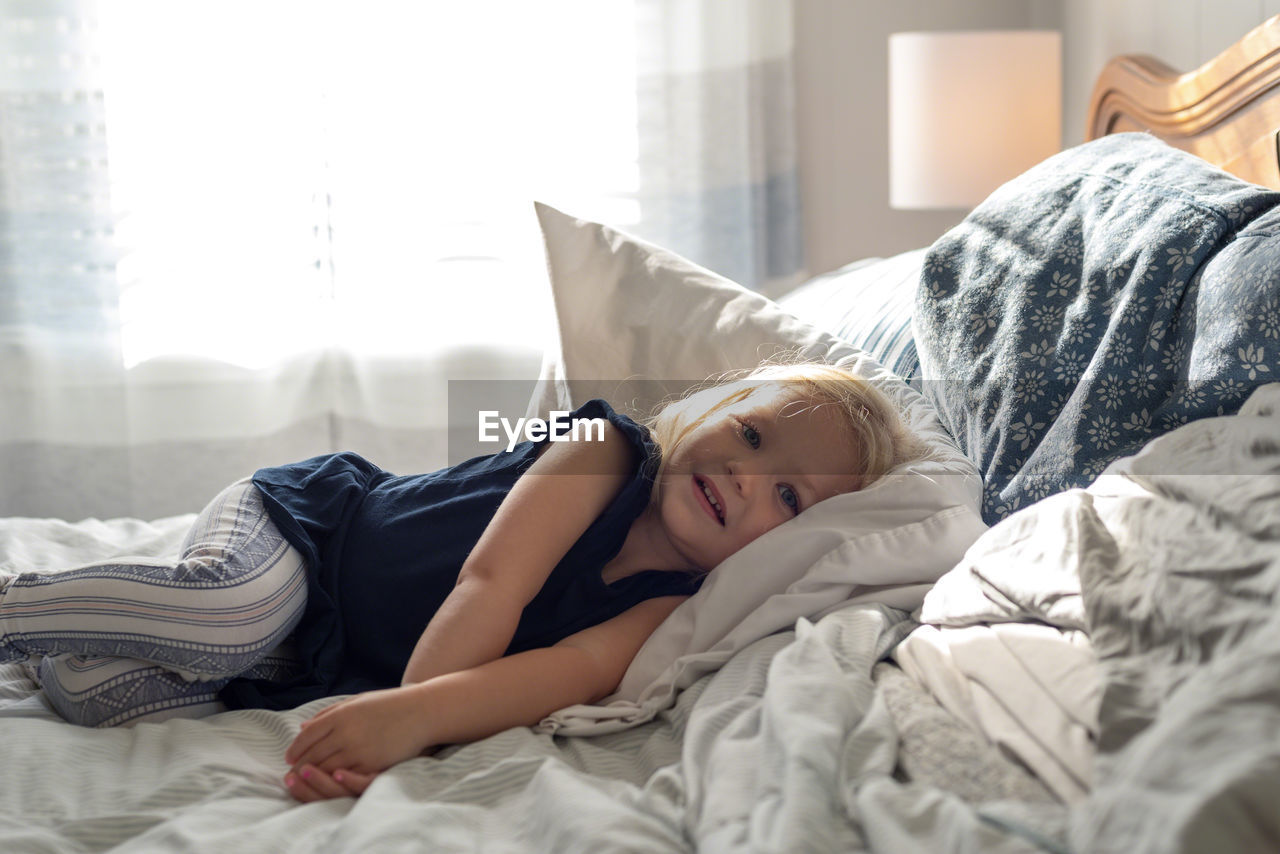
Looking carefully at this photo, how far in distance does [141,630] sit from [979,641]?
0.67 m

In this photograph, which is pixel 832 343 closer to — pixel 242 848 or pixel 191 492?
pixel 242 848

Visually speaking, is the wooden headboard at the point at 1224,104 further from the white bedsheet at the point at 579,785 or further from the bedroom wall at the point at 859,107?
the white bedsheet at the point at 579,785

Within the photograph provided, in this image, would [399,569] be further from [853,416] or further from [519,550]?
[853,416]

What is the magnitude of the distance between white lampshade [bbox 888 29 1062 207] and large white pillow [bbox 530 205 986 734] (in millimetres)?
895

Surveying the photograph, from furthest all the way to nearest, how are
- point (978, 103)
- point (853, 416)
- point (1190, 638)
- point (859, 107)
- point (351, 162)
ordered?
point (859, 107), point (351, 162), point (978, 103), point (853, 416), point (1190, 638)

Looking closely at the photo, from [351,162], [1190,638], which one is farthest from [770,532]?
[351,162]

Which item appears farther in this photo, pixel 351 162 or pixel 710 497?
pixel 351 162

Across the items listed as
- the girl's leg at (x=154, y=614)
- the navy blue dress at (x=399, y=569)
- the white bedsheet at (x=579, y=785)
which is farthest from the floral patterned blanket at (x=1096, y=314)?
the girl's leg at (x=154, y=614)

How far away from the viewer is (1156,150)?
1.11m

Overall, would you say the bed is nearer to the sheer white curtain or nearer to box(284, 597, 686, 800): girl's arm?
box(284, 597, 686, 800): girl's arm

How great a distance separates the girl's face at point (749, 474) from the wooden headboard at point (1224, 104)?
654mm

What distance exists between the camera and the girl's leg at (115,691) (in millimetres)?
903

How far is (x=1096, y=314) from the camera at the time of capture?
963mm

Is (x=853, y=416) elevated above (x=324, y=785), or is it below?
above
